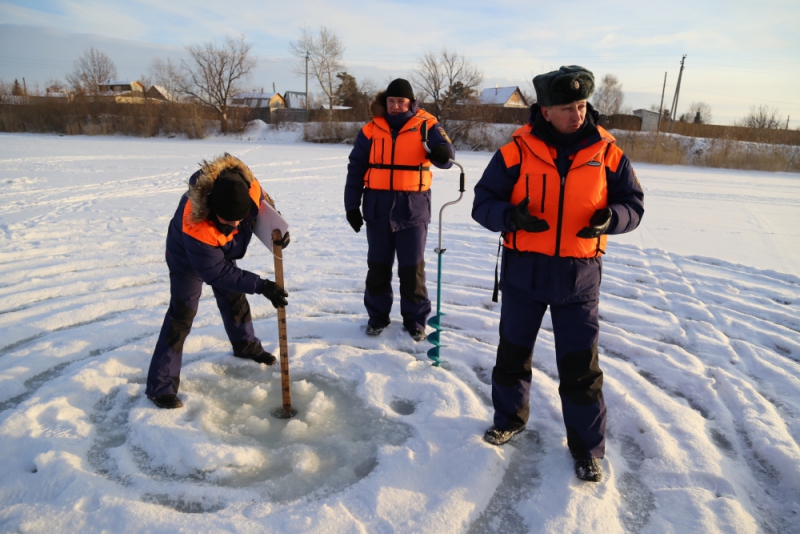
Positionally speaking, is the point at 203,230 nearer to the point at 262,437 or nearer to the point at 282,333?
the point at 282,333

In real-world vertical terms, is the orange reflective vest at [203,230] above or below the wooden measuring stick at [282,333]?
above

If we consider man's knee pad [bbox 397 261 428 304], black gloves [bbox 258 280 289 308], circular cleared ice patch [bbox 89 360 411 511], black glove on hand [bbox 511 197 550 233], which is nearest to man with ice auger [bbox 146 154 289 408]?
black gloves [bbox 258 280 289 308]

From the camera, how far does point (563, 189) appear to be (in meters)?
2.41

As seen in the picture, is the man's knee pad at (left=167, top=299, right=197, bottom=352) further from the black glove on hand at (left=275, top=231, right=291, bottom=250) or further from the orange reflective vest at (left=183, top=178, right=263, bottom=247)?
the black glove on hand at (left=275, top=231, right=291, bottom=250)

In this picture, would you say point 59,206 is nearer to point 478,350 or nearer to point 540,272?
point 478,350

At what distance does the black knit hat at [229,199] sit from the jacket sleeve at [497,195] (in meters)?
1.23

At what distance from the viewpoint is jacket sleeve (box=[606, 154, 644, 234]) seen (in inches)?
95.7

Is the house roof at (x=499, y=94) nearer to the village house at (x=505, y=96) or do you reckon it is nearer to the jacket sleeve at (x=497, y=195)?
the village house at (x=505, y=96)

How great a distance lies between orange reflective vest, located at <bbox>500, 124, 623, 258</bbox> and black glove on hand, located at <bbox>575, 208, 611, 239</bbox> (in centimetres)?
8

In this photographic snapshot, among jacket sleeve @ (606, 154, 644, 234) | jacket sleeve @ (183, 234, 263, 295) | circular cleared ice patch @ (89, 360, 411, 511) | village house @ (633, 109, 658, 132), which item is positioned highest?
village house @ (633, 109, 658, 132)

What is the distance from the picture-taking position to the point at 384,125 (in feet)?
12.8

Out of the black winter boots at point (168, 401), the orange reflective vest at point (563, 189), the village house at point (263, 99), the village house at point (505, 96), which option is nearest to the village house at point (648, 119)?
the village house at point (505, 96)

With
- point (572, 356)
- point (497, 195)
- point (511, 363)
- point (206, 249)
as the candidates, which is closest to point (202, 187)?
point (206, 249)

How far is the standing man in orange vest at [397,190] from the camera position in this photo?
153 inches
